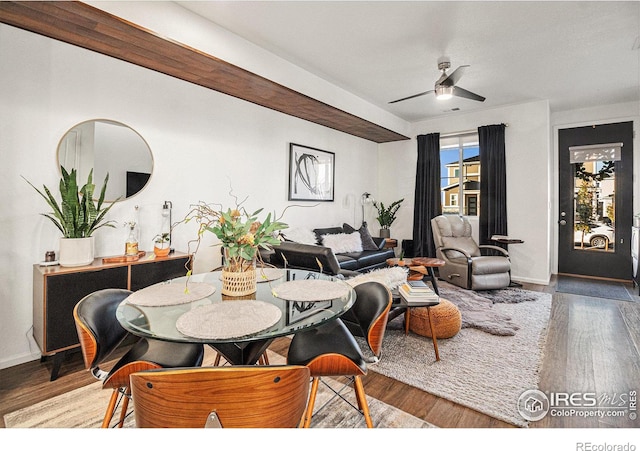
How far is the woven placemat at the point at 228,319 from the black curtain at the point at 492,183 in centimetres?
486

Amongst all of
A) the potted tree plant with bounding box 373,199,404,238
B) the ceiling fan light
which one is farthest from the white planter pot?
the potted tree plant with bounding box 373,199,404,238

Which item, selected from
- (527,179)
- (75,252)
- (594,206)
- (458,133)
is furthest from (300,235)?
(594,206)

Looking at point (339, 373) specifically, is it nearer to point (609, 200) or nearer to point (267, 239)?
point (267, 239)

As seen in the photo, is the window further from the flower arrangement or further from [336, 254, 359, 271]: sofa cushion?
the flower arrangement

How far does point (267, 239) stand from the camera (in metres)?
1.58

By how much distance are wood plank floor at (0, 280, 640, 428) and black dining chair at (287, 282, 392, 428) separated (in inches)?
21.6

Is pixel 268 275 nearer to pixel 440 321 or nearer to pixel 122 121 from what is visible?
pixel 440 321

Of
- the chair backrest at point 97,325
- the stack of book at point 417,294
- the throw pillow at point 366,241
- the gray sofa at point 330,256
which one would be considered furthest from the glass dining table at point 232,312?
the throw pillow at point 366,241

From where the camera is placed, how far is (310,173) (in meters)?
4.88

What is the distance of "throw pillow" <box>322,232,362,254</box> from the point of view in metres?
4.46

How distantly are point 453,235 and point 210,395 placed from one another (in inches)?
182

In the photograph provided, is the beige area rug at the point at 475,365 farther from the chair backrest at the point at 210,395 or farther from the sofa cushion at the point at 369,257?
the chair backrest at the point at 210,395
